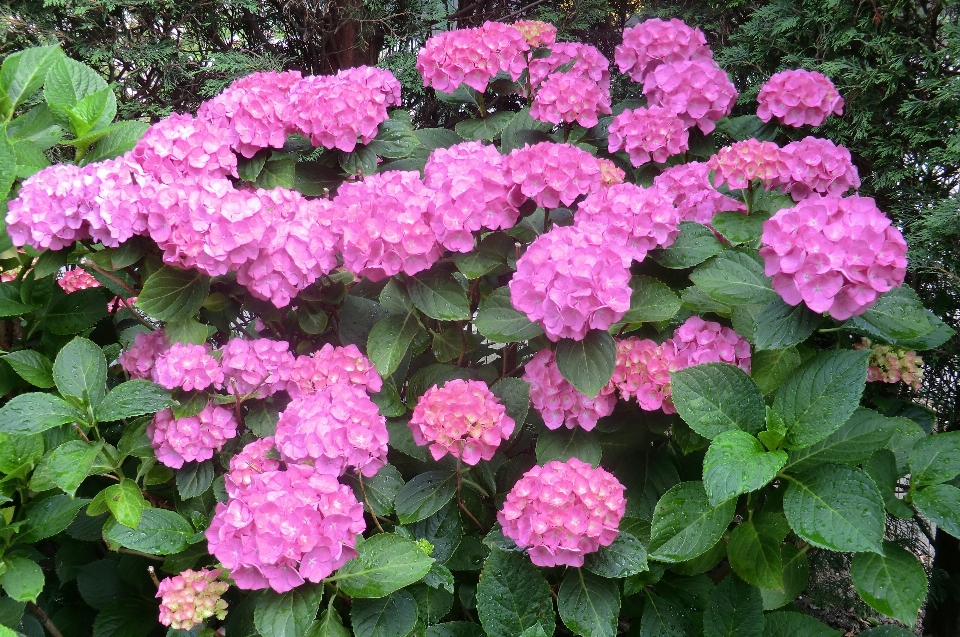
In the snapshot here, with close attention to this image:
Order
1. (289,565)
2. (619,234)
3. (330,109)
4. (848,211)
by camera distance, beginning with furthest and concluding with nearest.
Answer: (330,109)
(619,234)
(848,211)
(289,565)

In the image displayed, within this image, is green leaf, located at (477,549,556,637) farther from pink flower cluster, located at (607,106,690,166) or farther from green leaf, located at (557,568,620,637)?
pink flower cluster, located at (607,106,690,166)

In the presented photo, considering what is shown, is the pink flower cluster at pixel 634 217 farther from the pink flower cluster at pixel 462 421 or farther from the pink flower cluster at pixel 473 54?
the pink flower cluster at pixel 473 54

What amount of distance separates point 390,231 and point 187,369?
55 cm

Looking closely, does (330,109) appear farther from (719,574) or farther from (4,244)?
(719,574)

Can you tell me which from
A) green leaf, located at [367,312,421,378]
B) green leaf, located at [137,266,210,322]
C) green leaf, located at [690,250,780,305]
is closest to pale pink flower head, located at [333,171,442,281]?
green leaf, located at [367,312,421,378]

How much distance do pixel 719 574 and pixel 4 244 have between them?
2.01 m

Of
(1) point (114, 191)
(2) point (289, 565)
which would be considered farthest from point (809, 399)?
(1) point (114, 191)

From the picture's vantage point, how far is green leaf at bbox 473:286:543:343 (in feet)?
5.36

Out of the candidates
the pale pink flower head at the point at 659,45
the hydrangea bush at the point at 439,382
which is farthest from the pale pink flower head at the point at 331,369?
the pale pink flower head at the point at 659,45

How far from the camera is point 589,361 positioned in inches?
61.4

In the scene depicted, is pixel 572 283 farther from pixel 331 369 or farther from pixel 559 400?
pixel 331 369

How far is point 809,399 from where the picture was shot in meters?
1.48

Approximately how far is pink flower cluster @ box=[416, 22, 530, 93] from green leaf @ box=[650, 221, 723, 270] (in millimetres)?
950

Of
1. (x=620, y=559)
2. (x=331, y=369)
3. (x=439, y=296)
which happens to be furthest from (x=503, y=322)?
(x=620, y=559)
